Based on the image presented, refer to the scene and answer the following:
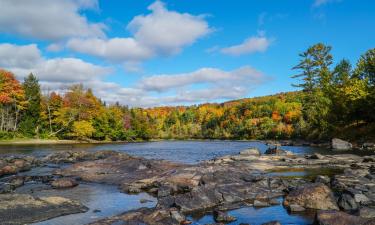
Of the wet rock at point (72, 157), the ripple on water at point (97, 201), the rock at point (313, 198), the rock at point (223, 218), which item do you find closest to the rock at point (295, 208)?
the rock at point (313, 198)

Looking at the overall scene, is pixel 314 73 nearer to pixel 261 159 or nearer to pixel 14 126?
pixel 261 159

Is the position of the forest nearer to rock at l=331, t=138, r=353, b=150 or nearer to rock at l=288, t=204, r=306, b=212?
rock at l=331, t=138, r=353, b=150

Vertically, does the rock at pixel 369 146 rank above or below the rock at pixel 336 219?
above

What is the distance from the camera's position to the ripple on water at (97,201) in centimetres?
1772

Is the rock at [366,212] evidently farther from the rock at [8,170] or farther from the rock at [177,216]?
the rock at [8,170]

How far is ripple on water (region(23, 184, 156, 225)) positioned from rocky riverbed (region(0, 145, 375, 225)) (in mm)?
647

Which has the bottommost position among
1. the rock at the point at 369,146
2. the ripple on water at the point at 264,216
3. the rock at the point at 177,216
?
the ripple on water at the point at 264,216

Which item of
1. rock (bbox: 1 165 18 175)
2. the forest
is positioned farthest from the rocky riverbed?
the forest

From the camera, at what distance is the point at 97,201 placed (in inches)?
860

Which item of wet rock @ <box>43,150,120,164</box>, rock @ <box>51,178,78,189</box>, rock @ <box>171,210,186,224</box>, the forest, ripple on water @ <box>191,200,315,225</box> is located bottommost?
ripple on water @ <box>191,200,315,225</box>

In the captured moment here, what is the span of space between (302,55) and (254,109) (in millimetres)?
87018

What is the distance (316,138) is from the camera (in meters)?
87.8

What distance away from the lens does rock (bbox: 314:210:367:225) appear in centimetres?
1472

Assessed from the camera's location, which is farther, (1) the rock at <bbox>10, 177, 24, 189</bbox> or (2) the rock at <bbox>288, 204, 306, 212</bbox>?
(1) the rock at <bbox>10, 177, 24, 189</bbox>
